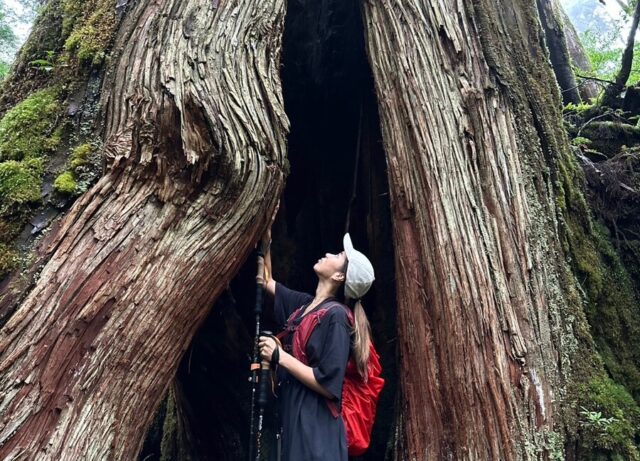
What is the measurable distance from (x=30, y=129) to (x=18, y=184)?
458mm

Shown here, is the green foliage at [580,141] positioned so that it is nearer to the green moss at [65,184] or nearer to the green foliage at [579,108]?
the green foliage at [579,108]

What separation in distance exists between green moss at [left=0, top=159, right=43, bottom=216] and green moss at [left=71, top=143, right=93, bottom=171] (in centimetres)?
17

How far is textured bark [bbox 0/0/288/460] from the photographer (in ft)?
8.32

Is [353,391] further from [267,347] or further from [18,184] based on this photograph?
[18,184]

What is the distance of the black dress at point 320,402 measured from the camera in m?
3.26

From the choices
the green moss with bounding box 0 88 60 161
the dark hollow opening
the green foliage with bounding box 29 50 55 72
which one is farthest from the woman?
the green foliage with bounding box 29 50 55 72

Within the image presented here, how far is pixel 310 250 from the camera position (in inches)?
215

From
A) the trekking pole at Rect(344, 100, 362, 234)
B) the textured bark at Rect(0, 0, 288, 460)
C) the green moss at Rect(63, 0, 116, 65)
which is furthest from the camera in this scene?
the trekking pole at Rect(344, 100, 362, 234)

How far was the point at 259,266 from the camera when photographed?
404 centimetres

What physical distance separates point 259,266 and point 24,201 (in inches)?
62.6

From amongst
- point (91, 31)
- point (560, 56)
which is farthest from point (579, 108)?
point (91, 31)

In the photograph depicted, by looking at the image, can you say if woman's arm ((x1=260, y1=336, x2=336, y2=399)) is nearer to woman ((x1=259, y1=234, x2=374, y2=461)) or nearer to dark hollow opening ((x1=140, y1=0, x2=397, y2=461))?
woman ((x1=259, y1=234, x2=374, y2=461))

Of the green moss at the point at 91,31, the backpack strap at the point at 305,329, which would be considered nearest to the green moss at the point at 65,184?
the green moss at the point at 91,31

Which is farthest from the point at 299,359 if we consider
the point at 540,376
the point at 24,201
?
the point at 24,201
